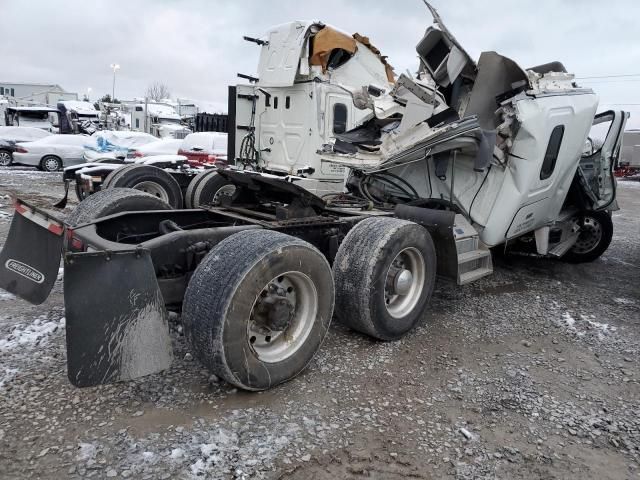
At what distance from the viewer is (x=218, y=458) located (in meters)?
2.61

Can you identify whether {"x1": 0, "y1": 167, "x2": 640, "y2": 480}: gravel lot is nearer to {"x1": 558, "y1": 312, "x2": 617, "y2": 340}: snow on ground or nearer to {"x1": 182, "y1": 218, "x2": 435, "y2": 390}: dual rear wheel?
{"x1": 558, "y1": 312, "x2": 617, "y2": 340}: snow on ground

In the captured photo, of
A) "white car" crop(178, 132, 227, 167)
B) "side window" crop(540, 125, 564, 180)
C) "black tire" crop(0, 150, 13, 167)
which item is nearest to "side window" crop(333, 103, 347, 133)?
"side window" crop(540, 125, 564, 180)

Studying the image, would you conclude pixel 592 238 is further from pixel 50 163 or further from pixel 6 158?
pixel 6 158

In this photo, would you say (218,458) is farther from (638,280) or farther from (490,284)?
(638,280)

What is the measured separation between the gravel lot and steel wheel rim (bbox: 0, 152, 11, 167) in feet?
60.9

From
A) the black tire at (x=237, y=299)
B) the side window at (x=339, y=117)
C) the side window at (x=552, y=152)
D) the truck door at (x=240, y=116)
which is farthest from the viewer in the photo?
the truck door at (x=240, y=116)

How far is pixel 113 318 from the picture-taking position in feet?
8.66

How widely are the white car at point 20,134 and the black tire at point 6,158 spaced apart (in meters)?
0.92

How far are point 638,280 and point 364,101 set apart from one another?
4.61 meters

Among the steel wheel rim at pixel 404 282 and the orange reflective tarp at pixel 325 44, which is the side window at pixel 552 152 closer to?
the steel wheel rim at pixel 404 282

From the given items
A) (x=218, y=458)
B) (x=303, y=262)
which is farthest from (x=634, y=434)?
(x=218, y=458)

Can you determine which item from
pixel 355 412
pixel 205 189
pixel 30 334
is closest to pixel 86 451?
pixel 355 412

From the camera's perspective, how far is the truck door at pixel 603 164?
6879mm

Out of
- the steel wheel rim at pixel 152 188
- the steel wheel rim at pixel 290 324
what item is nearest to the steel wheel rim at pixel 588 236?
the steel wheel rim at pixel 290 324
